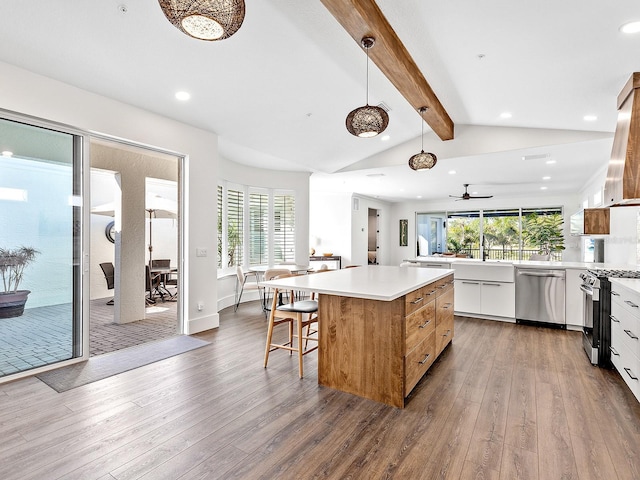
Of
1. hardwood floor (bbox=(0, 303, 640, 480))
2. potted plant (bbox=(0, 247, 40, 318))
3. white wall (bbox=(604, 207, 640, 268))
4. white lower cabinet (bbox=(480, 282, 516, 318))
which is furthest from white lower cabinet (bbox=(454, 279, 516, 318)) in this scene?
potted plant (bbox=(0, 247, 40, 318))

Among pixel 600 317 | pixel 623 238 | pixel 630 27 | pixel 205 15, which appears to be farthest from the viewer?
pixel 623 238

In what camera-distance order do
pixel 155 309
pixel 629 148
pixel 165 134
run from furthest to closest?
1. pixel 155 309
2. pixel 165 134
3. pixel 629 148

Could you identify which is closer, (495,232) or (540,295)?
(540,295)

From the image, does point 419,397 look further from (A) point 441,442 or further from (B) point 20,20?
(B) point 20,20

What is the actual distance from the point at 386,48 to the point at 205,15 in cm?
188

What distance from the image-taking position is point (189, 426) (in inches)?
86.4

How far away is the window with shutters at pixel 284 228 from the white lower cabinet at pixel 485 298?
346cm

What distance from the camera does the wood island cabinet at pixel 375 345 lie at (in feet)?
8.02

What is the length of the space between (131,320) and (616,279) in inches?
230

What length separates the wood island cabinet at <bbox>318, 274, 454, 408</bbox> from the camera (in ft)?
8.02

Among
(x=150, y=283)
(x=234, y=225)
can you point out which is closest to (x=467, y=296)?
(x=234, y=225)

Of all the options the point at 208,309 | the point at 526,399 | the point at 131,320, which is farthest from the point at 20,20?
the point at 526,399

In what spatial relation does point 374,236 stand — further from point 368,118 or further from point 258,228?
point 368,118

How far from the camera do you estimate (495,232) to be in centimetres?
1081
